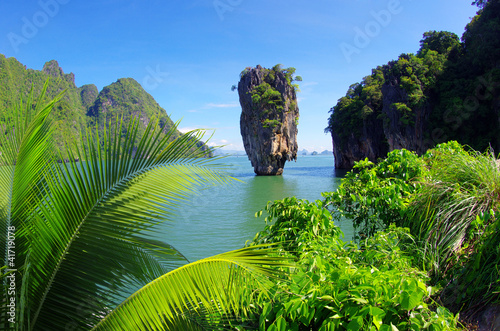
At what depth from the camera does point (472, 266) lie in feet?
8.13

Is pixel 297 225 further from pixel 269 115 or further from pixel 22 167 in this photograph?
pixel 269 115

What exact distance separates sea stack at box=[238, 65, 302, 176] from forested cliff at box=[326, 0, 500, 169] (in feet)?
28.8

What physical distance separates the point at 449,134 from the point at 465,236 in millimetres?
28186

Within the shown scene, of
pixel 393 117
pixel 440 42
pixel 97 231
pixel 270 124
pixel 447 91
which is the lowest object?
pixel 97 231

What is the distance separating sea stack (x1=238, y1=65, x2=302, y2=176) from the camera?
36.1 m

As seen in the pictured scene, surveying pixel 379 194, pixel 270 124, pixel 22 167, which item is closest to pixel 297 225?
pixel 379 194

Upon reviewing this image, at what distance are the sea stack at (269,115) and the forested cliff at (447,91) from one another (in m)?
8.77

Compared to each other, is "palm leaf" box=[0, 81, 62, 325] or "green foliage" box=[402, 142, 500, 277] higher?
"palm leaf" box=[0, 81, 62, 325]

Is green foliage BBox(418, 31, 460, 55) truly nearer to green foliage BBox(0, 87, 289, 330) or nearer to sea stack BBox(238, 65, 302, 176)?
sea stack BBox(238, 65, 302, 176)

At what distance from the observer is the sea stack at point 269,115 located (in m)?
36.1

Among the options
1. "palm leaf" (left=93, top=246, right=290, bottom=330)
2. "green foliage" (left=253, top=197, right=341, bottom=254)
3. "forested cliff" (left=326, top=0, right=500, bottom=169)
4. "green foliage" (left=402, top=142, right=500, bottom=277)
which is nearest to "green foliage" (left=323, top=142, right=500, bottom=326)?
"green foliage" (left=402, top=142, right=500, bottom=277)

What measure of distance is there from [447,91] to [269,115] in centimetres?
1737

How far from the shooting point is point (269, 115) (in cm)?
3669

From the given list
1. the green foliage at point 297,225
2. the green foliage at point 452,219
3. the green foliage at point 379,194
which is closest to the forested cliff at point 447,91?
the green foliage at point 379,194
